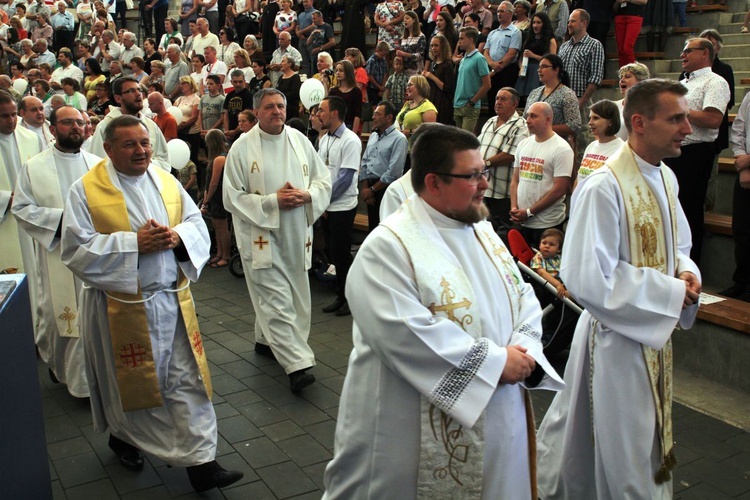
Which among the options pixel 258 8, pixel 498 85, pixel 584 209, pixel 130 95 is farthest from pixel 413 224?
pixel 258 8

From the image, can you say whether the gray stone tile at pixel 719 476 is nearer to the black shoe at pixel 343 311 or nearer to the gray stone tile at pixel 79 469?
the gray stone tile at pixel 79 469

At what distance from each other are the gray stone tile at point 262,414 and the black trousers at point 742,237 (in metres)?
Answer: 3.78

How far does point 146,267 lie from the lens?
430 centimetres

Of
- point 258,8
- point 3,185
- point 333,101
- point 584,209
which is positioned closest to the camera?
point 584,209

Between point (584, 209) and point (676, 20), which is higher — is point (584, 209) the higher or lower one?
the lower one

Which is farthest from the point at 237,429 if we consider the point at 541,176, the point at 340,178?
the point at 541,176

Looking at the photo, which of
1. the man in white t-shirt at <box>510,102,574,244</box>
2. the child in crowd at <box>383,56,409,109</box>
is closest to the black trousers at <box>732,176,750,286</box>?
the man in white t-shirt at <box>510,102,574,244</box>

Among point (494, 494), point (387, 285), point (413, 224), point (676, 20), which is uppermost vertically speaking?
point (676, 20)

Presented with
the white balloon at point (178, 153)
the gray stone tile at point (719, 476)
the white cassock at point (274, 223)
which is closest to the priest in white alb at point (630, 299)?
the gray stone tile at point (719, 476)

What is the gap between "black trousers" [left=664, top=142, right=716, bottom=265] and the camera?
6668 mm

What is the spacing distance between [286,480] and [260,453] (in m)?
0.40

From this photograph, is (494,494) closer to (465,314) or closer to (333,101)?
(465,314)

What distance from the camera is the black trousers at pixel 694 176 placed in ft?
21.9

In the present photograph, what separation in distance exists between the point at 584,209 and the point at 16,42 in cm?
1932
